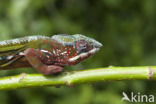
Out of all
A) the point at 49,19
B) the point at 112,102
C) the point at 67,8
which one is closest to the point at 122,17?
the point at 67,8

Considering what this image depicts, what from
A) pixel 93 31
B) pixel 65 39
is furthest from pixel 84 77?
pixel 93 31

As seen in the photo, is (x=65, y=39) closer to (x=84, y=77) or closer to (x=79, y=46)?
(x=79, y=46)

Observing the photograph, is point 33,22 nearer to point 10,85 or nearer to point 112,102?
point 112,102

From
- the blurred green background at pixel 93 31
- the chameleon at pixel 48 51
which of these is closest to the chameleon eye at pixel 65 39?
the chameleon at pixel 48 51

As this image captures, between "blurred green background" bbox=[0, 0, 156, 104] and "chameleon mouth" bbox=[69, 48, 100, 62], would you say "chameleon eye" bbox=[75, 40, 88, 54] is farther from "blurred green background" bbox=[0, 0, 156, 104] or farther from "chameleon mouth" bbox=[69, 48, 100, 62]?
"blurred green background" bbox=[0, 0, 156, 104]

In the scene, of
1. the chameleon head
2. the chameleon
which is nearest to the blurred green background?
the chameleon
